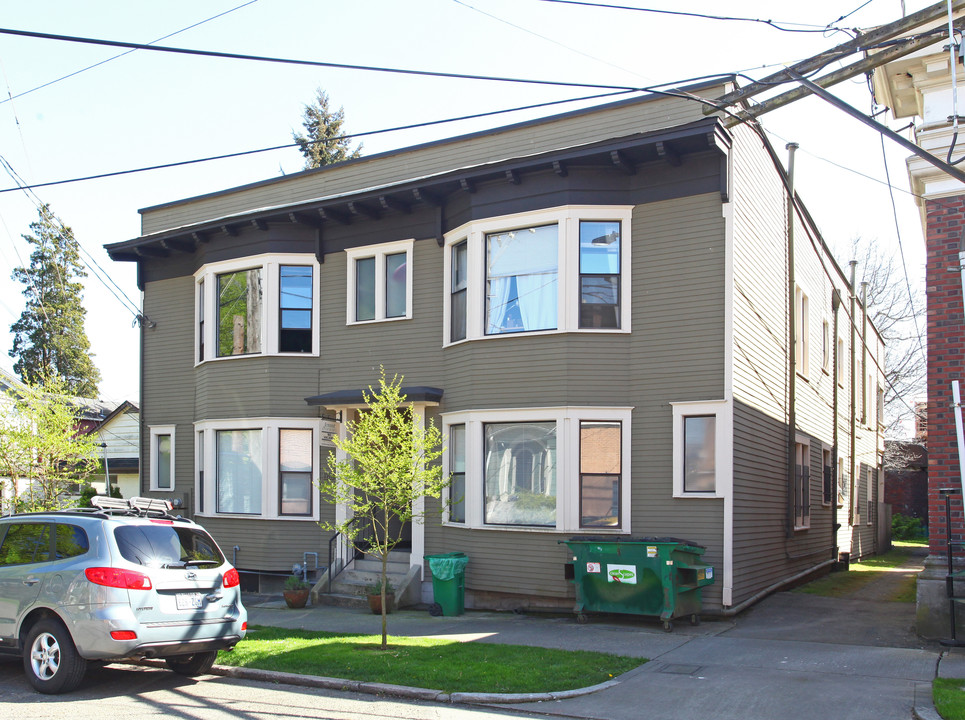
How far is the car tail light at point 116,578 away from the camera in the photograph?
8.51m

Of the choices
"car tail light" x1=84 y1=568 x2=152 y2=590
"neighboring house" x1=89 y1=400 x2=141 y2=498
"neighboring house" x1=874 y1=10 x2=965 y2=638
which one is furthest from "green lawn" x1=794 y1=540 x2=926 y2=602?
"neighboring house" x1=89 y1=400 x2=141 y2=498

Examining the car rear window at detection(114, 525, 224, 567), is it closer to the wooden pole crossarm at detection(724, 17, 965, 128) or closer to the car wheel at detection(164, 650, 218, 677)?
the car wheel at detection(164, 650, 218, 677)

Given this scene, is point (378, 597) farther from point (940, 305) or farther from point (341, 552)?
point (940, 305)

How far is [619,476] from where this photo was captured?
1362 centimetres

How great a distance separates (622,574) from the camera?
40.1 ft

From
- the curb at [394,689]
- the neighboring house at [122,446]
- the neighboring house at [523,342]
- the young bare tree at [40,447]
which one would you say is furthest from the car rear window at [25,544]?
the neighboring house at [122,446]

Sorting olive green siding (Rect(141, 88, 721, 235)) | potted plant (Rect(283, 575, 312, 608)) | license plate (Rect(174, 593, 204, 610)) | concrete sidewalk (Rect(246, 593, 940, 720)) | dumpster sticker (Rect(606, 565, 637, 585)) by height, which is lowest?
potted plant (Rect(283, 575, 312, 608))

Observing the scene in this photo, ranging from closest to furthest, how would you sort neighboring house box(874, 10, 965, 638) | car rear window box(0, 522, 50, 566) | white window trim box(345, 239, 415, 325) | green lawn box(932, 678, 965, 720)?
green lawn box(932, 678, 965, 720) < car rear window box(0, 522, 50, 566) < neighboring house box(874, 10, 965, 638) < white window trim box(345, 239, 415, 325)

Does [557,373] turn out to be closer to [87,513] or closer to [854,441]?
[87,513]

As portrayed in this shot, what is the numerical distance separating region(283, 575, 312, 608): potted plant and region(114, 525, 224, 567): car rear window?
5.52 m

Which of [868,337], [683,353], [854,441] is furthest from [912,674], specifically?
[868,337]

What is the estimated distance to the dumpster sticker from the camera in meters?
12.1

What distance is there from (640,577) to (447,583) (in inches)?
127

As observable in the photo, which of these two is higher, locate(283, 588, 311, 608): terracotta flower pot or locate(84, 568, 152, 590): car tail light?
locate(84, 568, 152, 590): car tail light
